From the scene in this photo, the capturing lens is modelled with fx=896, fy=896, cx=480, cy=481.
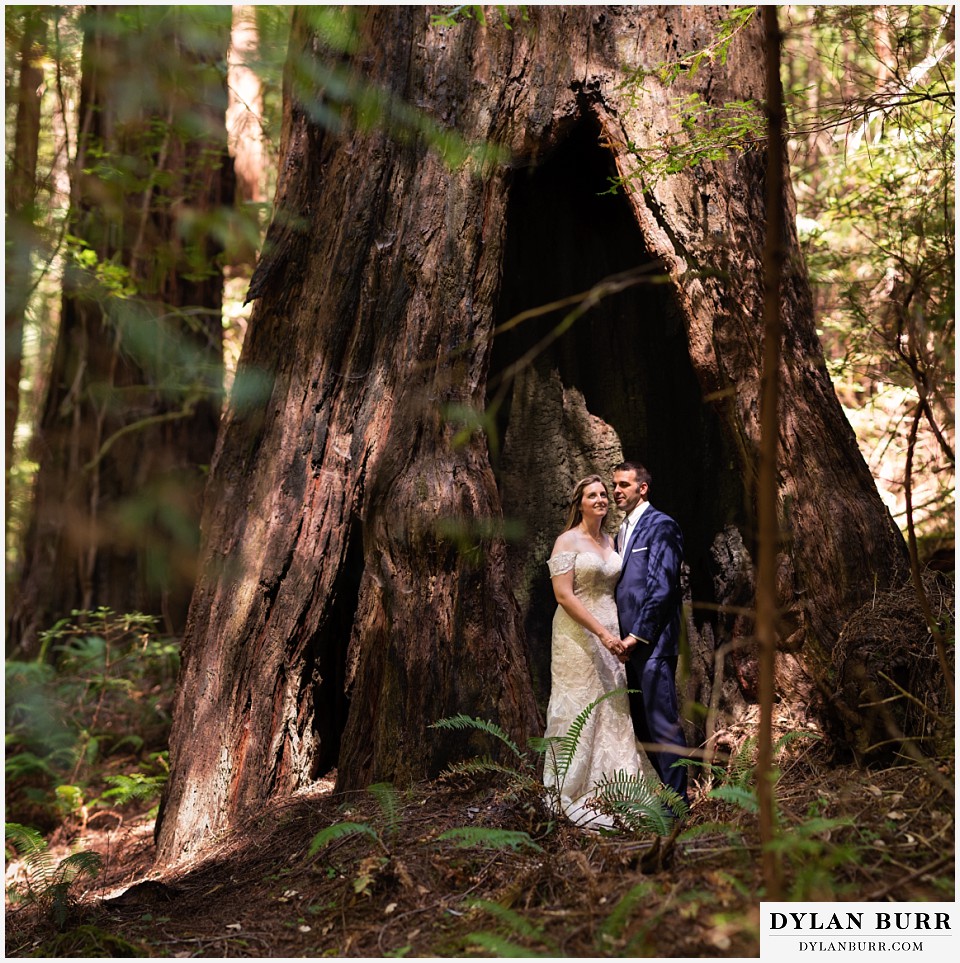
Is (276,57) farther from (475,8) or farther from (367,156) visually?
(475,8)

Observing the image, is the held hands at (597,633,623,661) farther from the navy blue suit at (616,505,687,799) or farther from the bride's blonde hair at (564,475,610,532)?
the bride's blonde hair at (564,475,610,532)

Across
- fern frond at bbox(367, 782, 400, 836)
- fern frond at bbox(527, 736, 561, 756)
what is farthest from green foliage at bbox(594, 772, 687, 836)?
fern frond at bbox(367, 782, 400, 836)

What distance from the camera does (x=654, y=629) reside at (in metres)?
5.32

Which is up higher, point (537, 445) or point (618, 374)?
point (618, 374)

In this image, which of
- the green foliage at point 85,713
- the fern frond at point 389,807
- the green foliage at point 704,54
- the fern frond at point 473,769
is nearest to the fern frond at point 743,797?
the fern frond at point 473,769

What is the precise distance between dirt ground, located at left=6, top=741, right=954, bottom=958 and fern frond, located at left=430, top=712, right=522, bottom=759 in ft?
0.82

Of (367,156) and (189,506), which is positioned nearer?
(367,156)

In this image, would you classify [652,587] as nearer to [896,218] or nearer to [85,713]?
[896,218]

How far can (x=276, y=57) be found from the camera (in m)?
8.89

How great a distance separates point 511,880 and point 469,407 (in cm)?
265

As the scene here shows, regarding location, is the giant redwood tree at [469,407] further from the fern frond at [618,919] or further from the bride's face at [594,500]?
the fern frond at [618,919]

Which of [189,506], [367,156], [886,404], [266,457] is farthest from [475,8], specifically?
[189,506]

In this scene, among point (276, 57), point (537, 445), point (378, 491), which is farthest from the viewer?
point (276, 57)

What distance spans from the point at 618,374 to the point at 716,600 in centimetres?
173
